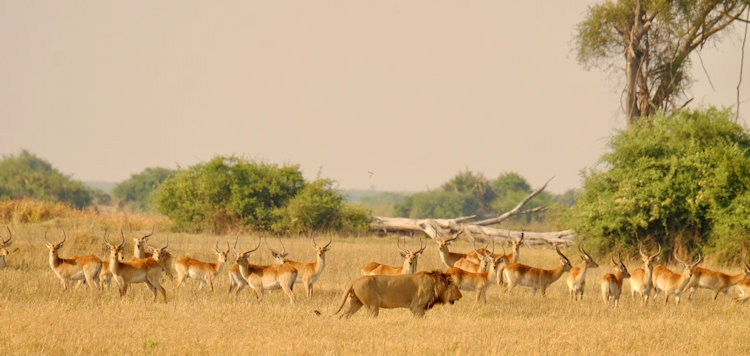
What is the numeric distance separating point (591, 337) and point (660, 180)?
50.1 ft

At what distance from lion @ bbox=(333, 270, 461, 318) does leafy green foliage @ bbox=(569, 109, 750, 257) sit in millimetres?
13674

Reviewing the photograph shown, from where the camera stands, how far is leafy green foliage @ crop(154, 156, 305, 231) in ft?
122

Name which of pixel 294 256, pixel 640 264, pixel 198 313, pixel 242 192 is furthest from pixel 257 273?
pixel 242 192

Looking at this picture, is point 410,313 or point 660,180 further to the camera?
point 660,180

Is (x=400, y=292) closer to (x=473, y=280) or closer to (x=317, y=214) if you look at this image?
(x=473, y=280)

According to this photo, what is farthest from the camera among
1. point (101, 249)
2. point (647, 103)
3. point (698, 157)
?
point (647, 103)

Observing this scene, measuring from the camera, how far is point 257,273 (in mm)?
17141

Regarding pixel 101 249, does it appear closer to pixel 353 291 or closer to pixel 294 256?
pixel 294 256

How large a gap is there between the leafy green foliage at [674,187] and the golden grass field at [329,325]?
22.6 feet

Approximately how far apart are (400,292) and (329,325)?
1.28m

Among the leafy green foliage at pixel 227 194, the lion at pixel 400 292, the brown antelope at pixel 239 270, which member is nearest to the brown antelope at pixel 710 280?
the lion at pixel 400 292

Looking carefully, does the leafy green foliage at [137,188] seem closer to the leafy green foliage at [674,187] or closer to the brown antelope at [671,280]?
the leafy green foliage at [674,187]

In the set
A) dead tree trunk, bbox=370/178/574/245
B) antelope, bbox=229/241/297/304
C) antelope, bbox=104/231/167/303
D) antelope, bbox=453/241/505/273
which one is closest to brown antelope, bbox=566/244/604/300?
antelope, bbox=453/241/505/273

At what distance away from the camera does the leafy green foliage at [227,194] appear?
122 feet
